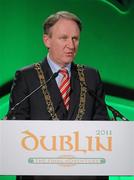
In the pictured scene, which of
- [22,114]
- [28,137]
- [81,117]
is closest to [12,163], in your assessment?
[28,137]

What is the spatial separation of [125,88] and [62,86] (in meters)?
0.92

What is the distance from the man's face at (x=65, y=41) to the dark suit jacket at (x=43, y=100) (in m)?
0.07

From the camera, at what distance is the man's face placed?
233cm

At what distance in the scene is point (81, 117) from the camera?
2156mm

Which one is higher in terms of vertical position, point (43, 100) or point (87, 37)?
point (87, 37)

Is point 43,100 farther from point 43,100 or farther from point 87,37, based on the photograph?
point 87,37

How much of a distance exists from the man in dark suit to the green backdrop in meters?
0.54

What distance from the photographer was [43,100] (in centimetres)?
219

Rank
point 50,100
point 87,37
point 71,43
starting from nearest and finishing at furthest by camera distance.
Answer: point 50,100 < point 71,43 < point 87,37

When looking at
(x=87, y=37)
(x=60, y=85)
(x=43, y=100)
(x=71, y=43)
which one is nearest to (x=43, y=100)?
(x=43, y=100)

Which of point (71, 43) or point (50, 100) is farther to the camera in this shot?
point (71, 43)

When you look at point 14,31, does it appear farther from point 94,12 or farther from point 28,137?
point 28,137

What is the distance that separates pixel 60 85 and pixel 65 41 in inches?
10.3

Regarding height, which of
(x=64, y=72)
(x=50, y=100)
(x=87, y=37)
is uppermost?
(x=87, y=37)
